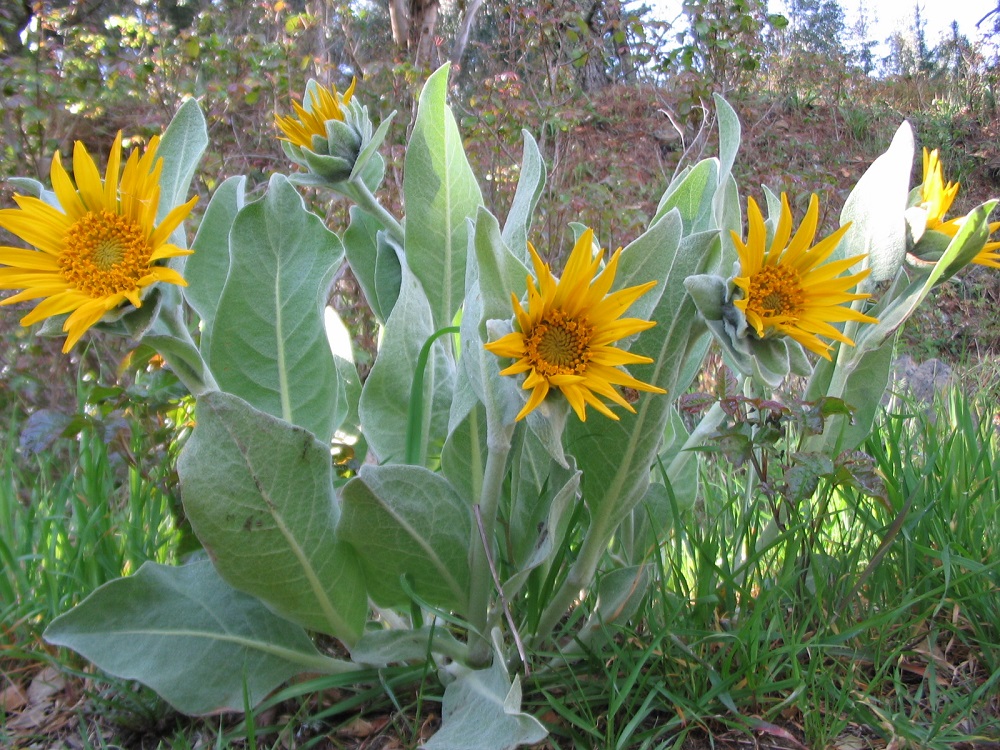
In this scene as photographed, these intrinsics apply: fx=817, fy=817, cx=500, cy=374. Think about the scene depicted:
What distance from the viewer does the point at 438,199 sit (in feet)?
5.41

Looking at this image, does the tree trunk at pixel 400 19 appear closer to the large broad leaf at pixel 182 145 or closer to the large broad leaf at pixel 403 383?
the large broad leaf at pixel 182 145

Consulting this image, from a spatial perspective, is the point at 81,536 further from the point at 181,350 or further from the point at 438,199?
the point at 438,199

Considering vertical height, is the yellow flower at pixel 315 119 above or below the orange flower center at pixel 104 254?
above

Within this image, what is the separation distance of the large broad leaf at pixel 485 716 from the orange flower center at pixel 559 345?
16.8 inches

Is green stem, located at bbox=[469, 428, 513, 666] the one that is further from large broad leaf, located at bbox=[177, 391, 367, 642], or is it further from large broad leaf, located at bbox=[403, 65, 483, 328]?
large broad leaf, located at bbox=[403, 65, 483, 328]

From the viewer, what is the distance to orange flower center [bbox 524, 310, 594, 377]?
1.05 metres

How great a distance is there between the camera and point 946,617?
1.57 m

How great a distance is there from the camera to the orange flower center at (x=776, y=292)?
1121mm

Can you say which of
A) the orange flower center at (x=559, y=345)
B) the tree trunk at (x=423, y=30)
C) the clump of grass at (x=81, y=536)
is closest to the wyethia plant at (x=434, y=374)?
the orange flower center at (x=559, y=345)

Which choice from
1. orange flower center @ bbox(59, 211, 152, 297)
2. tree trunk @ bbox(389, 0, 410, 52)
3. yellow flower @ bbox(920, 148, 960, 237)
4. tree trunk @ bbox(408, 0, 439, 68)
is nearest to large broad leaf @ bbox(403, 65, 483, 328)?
orange flower center @ bbox(59, 211, 152, 297)

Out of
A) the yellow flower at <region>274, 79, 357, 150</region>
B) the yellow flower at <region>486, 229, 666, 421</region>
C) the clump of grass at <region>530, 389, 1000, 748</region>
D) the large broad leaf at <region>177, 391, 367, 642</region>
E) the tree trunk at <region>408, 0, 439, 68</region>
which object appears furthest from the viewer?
the tree trunk at <region>408, 0, 439, 68</region>

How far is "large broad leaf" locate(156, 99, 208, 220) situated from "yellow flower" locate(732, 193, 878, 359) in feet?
3.11

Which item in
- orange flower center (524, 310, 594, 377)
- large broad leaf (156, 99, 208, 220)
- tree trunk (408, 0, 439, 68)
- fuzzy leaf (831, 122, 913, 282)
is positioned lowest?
orange flower center (524, 310, 594, 377)

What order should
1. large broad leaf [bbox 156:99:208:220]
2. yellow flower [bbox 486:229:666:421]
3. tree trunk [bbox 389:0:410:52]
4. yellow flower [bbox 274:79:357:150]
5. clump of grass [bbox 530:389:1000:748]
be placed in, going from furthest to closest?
tree trunk [bbox 389:0:410:52]
yellow flower [bbox 274:79:357:150]
large broad leaf [bbox 156:99:208:220]
clump of grass [bbox 530:389:1000:748]
yellow flower [bbox 486:229:666:421]
